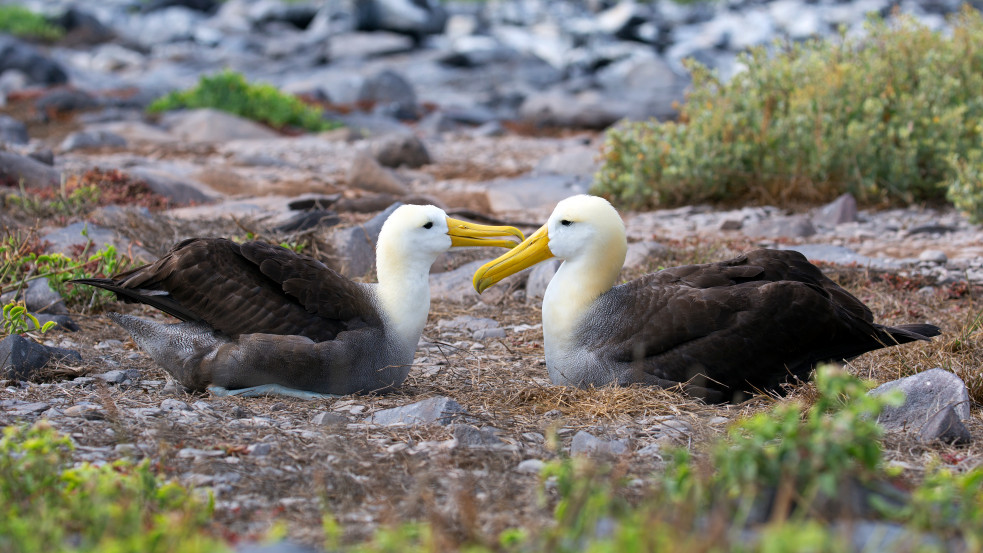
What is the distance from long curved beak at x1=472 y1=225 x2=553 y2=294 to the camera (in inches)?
201

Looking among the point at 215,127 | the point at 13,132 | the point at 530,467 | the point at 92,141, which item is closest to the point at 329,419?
the point at 530,467

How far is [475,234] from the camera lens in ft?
16.8

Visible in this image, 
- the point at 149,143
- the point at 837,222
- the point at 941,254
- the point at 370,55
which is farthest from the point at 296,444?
the point at 370,55

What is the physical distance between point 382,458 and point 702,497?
1.46 metres

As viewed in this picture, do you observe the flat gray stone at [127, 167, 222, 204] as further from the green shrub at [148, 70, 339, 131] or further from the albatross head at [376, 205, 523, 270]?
the green shrub at [148, 70, 339, 131]

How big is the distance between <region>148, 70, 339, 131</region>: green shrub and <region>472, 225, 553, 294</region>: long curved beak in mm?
14252

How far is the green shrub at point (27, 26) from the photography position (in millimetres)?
37031

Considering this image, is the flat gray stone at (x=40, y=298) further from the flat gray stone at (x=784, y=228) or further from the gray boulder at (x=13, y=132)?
the gray boulder at (x=13, y=132)

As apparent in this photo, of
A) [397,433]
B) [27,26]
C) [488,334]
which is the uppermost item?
[27,26]

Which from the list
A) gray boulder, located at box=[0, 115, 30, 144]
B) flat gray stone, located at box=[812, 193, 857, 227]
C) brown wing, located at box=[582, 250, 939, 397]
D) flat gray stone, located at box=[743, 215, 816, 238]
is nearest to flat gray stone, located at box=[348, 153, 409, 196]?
flat gray stone, located at box=[743, 215, 816, 238]

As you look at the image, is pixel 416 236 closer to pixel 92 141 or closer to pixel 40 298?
pixel 40 298

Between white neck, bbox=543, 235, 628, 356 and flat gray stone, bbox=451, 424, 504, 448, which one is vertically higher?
white neck, bbox=543, 235, 628, 356

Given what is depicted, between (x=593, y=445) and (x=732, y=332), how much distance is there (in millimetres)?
1235

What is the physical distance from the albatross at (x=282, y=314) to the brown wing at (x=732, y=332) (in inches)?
37.6
